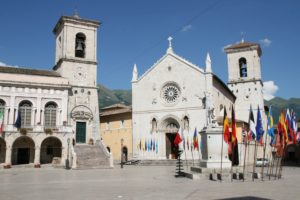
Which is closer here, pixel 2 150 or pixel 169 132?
pixel 2 150

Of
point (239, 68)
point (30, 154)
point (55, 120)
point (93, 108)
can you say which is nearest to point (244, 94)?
point (239, 68)

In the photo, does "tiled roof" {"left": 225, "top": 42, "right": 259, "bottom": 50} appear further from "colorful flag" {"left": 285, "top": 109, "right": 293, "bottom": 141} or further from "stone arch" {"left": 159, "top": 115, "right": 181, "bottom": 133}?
"colorful flag" {"left": 285, "top": 109, "right": 293, "bottom": 141}

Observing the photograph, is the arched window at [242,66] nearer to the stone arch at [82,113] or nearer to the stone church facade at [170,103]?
the stone church facade at [170,103]

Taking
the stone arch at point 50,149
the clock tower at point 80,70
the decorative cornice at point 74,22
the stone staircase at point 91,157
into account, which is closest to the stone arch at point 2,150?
the stone arch at point 50,149

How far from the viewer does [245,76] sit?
5150 cm

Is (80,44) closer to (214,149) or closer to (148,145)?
(148,145)

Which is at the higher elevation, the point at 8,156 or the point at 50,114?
the point at 50,114

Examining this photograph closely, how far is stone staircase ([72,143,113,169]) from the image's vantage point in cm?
3228

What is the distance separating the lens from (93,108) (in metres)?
39.8

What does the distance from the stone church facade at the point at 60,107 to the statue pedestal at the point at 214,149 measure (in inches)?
627

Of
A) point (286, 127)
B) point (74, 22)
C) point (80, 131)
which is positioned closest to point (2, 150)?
point (80, 131)

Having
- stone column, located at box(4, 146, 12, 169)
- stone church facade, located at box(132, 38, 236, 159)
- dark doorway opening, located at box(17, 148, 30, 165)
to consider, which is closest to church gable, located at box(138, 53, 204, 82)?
stone church facade, located at box(132, 38, 236, 159)

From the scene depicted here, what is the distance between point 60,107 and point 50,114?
1.34m

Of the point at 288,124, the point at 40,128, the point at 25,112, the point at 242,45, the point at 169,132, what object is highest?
the point at 242,45
